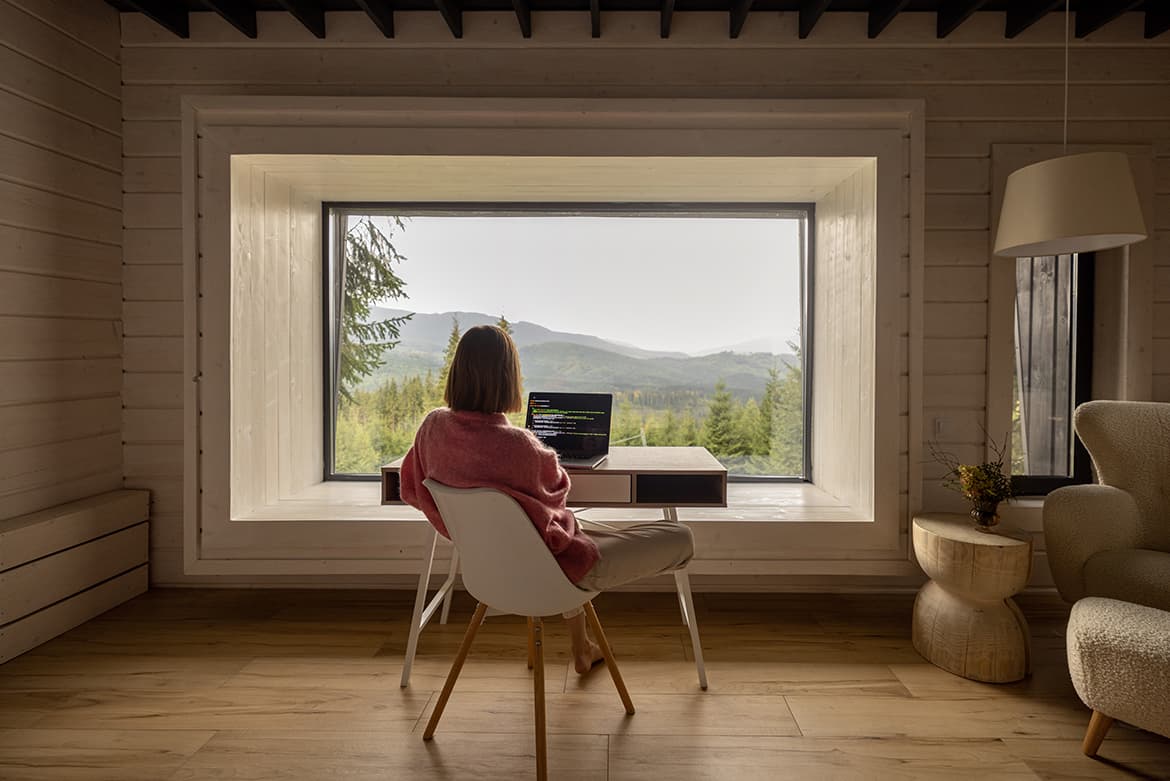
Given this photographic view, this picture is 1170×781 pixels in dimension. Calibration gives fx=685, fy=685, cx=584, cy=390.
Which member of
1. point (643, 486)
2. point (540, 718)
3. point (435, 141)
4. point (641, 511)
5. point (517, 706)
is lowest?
point (517, 706)

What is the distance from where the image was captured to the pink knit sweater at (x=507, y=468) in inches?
66.6

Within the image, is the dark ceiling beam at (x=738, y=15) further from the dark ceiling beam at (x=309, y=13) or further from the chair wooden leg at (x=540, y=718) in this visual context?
Answer: the chair wooden leg at (x=540, y=718)

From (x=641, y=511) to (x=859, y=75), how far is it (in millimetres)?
2108

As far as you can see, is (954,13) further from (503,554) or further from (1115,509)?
(503,554)

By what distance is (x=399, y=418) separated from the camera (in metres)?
3.67

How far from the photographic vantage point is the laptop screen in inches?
101

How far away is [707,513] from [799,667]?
760 millimetres

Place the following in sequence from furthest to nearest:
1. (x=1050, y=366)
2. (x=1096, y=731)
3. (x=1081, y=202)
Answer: (x=1050, y=366)
(x=1081, y=202)
(x=1096, y=731)

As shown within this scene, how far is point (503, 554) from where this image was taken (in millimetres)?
1673

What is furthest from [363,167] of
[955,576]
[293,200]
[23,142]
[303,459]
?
[955,576]

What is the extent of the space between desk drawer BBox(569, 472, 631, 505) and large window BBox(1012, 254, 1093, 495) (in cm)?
183

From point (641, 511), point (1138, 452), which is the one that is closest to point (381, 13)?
point (641, 511)

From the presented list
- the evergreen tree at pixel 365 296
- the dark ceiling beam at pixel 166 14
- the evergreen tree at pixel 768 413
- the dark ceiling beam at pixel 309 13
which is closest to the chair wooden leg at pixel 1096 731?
the evergreen tree at pixel 768 413

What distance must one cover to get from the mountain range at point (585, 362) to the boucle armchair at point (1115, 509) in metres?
1.51
